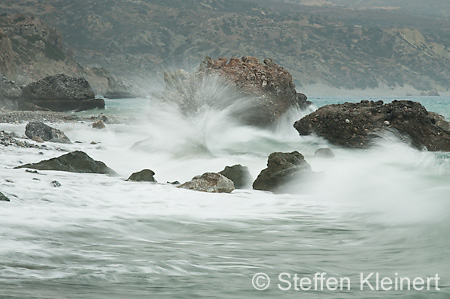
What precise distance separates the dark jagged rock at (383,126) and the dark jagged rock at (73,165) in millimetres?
6385

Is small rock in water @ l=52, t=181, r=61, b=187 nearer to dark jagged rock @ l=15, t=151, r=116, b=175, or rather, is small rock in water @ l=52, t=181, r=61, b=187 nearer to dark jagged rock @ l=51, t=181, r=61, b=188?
dark jagged rock @ l=51, t=181, r=61, b=188

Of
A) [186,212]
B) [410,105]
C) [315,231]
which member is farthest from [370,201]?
[410,105]

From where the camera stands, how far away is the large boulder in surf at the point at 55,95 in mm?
37312

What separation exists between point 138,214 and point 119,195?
3.84 feet

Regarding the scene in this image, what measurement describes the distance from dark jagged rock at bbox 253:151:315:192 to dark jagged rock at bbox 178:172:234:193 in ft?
1.84

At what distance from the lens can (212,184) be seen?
7.80 metres

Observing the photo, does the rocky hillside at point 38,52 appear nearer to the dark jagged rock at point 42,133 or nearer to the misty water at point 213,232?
the dark jagged rock at point 42,133

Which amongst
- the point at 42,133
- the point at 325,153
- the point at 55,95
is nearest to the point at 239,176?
the point at 325,153

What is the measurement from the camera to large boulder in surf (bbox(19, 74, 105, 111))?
3731cm

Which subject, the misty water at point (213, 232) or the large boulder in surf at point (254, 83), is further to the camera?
the large boulder in surf at point (254, 83)

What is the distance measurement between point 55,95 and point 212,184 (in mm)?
32612

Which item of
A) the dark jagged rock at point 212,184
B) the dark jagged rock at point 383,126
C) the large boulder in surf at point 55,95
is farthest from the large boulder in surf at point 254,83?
the large boulder in surf at point 55,95

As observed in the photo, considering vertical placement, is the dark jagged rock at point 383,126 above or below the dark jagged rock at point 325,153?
above

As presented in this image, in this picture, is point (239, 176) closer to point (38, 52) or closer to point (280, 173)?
point (280, 173)
